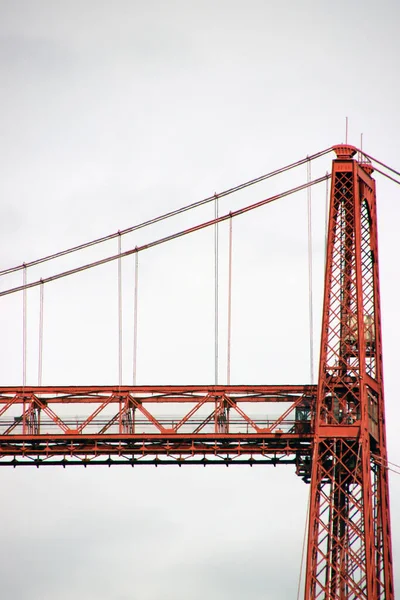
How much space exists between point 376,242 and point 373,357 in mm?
5467

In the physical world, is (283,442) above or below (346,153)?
below

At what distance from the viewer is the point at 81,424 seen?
73688 mm

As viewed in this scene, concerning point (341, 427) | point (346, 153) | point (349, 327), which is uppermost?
point (346, 153)

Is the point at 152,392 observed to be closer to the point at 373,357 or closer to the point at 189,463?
the point at 189,463

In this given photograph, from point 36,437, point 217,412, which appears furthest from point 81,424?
point 217,412

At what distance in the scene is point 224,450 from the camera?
72938 millimetres

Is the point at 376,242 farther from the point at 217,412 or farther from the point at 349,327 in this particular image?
the point at 217,412

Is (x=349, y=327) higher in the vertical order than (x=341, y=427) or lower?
higher

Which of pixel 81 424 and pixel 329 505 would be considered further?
pixel 81 424

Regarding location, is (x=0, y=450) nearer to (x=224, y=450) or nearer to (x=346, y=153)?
(x=224, y=450)

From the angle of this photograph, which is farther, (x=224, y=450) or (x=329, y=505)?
(x=224, y=450)

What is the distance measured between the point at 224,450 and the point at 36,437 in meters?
9.20

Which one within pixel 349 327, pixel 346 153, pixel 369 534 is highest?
pixel 346 153

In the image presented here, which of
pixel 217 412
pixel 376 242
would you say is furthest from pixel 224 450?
pixel 376 242
